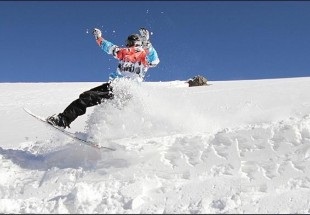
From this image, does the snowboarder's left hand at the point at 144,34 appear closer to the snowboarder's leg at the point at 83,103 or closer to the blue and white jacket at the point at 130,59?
the blue and white jacket at the point at 130,59

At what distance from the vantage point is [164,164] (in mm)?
6129

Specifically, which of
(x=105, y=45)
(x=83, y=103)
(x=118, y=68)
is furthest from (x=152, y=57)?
(x=83, y=103)

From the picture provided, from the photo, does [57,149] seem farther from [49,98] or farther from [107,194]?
[49,98]

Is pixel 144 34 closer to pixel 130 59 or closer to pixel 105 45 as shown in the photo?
pixel 130 59

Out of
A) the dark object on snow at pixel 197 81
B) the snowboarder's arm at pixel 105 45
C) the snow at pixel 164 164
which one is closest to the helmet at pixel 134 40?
the snowboarder's arm at pixel 105 45

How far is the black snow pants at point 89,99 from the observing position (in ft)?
25.7

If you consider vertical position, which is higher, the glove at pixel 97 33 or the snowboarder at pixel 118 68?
the glove at pixel 97 33

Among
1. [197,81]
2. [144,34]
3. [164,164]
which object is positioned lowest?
[164,164]

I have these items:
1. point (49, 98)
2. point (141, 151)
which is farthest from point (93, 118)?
point (49, 98)

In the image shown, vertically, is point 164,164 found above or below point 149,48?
below

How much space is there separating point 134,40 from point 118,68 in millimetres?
511

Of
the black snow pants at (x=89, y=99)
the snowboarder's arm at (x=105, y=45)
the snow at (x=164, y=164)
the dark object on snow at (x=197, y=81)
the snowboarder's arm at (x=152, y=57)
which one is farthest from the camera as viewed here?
the dark object on snow at (x=197, y=81)

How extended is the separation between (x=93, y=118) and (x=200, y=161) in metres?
2.21

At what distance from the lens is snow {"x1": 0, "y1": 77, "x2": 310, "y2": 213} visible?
5.23 m
